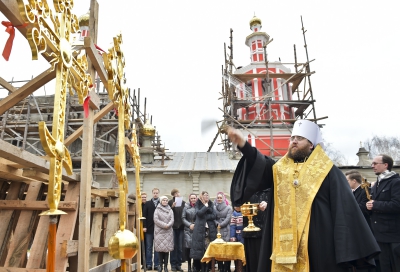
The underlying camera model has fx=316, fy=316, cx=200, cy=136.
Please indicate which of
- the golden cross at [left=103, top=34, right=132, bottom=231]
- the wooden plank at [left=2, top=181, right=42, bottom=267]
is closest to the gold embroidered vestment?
the golden cross at [left=103, top=34, right=132, bottom=231]

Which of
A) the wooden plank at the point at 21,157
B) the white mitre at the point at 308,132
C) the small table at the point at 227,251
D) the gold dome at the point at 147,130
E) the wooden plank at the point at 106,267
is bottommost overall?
the small table at the point at 227,251

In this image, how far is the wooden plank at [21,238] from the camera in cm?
273

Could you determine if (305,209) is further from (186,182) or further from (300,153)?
(186,182)

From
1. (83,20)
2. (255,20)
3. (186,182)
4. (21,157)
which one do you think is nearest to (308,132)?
(21,157)

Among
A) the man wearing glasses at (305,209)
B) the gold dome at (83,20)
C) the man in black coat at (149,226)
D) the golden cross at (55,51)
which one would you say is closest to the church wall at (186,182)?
the man in black coat at (149,226)

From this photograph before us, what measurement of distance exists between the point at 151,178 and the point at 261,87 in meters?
10.0

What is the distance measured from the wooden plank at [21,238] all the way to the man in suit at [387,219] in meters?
4.40

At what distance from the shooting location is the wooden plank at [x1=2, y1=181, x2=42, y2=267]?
2.73 m

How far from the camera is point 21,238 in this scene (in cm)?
282

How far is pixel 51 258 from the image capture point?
5.09ft

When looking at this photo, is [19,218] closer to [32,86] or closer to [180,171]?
[32,86]

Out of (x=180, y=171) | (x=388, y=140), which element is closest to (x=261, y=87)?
(x=180, y=171)

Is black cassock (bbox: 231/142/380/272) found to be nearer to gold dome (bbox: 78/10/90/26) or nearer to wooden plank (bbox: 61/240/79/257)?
wooden plank (bbox: 61/240/79/257)

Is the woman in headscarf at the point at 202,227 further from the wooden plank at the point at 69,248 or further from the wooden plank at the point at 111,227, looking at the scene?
the wooden plank at the point at 69,248
